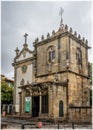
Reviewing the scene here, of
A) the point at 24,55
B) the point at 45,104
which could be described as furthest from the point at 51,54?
the point at 45,104

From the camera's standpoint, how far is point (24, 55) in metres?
41.4

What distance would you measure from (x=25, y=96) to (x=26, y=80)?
218 inches

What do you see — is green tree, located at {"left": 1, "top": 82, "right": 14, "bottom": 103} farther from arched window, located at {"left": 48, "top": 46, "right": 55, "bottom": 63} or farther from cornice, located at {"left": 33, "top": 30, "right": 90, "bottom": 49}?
arched window, located at {"left": 48, "top": 46, "right": 55, "bottom": 63}

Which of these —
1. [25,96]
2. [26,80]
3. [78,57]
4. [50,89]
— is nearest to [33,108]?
[25,96]

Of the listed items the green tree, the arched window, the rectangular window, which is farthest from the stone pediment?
the rectangular window

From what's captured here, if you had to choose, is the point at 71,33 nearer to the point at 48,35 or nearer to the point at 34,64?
the point at 48,35

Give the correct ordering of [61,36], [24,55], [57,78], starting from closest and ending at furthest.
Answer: [57,78]
[61,36]
[24,55]

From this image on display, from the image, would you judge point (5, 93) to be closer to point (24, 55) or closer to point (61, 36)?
point (24, 55)

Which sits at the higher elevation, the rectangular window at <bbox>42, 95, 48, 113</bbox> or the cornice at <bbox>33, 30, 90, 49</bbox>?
the cornice at <bbox>33, 30, 90, 49</bbox>

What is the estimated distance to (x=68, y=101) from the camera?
3144 cm

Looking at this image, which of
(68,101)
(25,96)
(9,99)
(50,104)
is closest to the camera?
(50,104)

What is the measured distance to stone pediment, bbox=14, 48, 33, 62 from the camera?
133 feet

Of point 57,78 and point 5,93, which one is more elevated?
point 57,78

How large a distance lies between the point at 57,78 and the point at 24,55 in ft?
34.8
